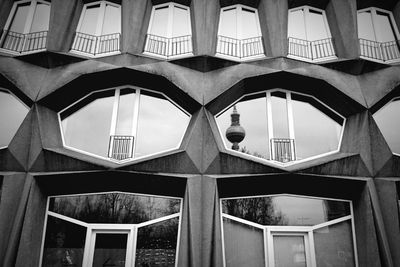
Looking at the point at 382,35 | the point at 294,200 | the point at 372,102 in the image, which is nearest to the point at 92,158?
the point at 294,200

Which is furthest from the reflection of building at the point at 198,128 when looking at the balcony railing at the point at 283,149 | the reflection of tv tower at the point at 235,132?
the reflection of tv tower at the point at 235,132

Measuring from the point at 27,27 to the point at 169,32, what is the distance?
16.3 ft

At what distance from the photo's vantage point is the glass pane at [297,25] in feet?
35.4

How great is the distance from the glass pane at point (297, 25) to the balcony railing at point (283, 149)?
4.20m

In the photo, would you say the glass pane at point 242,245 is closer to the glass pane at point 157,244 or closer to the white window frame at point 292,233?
the white window frame at point 292,233

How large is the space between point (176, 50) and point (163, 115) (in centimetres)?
247

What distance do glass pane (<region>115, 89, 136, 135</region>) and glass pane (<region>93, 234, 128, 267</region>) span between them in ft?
9.90

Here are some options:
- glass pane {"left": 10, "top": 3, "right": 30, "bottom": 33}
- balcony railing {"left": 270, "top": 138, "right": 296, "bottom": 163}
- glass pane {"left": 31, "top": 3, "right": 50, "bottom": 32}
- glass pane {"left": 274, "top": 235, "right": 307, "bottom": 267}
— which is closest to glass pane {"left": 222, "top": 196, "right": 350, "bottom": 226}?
glass pane {"left": 274, "top": 235, "right": 307, "bottom": 267}

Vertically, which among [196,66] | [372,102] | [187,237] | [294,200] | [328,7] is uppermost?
[328,7]

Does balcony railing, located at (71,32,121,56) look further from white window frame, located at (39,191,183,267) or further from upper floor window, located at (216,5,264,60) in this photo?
white window frame, located at (39,191,183,267)

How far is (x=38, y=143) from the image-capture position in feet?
27.9

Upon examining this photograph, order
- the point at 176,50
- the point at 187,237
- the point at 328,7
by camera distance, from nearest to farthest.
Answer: the point at 187,237, the point at 176,50, the point at 328,7

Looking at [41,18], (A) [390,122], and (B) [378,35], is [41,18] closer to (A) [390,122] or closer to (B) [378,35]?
(B) [378,35]

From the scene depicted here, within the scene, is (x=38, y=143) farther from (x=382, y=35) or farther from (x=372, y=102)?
(x=382, y=35)
